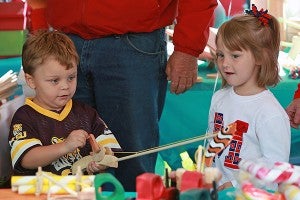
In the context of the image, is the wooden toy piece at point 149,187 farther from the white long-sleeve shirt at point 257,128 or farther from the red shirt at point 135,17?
the red shirt at point 135,17

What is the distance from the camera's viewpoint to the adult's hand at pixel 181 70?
239 centimetres

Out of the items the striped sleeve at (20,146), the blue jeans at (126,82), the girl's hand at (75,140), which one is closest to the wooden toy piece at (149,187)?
the girl's hand at (75,140)

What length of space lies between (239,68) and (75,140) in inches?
24.3

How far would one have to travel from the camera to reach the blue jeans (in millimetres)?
2357

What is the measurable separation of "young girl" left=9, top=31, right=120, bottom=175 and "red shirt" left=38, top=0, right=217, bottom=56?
0.15m

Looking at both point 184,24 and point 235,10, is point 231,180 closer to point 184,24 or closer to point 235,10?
point 184,24

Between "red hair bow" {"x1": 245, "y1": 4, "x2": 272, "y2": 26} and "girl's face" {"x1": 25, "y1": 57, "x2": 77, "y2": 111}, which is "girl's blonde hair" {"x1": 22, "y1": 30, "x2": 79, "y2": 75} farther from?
"red hair bow" {"x1": 245, "y1": 4, "x2": 272, "y2": 26}

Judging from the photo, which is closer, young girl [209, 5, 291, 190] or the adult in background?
young girl [209, 5, 291, 190]

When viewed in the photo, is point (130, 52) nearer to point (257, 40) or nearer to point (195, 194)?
point (257, 40)

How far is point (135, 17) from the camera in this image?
7.71ft

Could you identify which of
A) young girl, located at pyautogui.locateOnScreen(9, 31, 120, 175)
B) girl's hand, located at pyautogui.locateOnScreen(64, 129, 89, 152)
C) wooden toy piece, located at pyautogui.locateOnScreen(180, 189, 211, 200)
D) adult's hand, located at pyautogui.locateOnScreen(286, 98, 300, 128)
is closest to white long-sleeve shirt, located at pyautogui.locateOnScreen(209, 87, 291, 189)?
adult's hand, located at pyautogui.locateOnScreen(286, 98, 300, 128)

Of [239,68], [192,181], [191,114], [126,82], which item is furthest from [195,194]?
[191,114]

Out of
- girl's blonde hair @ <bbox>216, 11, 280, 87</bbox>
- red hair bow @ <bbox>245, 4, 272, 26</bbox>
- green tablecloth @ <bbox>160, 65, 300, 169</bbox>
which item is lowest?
green tablecloth @ <bbox>160, 65, 300, 169</bbox>

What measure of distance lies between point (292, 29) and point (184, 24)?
1907 millimetres
